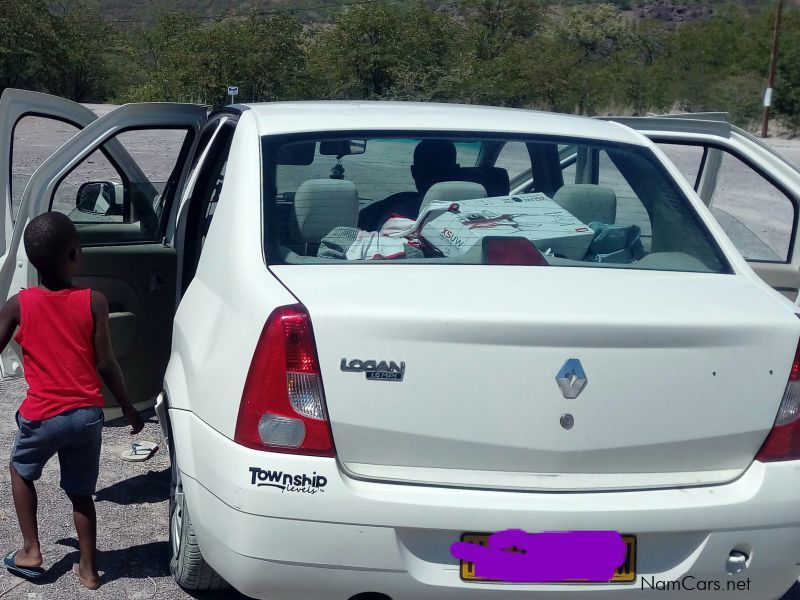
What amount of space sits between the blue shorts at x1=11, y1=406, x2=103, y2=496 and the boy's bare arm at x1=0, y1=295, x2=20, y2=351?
0.28 m

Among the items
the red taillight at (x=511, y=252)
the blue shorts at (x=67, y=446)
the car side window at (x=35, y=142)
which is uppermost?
the red taillight at (x=511, y=252)

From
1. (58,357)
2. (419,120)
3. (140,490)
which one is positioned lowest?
(140,490)

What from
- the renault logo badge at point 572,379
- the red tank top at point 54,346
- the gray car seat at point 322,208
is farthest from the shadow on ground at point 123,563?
the renault logo badge at point 572,379

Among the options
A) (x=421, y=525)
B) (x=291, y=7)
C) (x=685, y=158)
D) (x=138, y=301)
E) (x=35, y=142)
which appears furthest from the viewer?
(x=291, y=7)

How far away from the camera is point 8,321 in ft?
11.5

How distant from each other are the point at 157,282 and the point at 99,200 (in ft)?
2.03

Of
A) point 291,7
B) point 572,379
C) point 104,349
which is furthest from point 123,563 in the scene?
point 291,7

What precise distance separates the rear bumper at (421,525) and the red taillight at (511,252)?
30.4 inches

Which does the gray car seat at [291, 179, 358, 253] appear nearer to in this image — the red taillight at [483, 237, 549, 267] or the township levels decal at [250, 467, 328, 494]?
the red taillight at [483, 237, 549, 267]

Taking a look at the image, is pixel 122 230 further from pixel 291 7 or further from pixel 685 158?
pixel 291 7

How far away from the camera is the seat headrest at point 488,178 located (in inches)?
162

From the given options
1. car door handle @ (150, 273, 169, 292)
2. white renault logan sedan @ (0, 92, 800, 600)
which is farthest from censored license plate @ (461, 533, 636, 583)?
car door handle @ (150, 273, 169, 292)

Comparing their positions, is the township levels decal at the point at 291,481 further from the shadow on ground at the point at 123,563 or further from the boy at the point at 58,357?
the shadow on ground at the point at 123,563

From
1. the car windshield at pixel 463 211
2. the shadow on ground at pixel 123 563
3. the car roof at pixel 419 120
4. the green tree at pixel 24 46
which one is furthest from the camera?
the green tree at pixel 24 46
